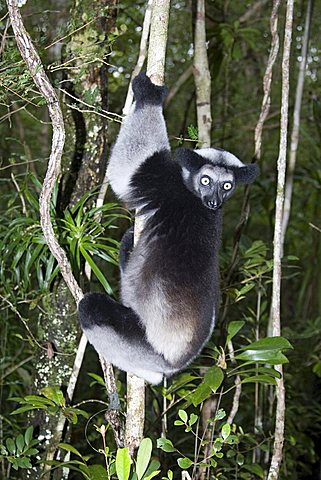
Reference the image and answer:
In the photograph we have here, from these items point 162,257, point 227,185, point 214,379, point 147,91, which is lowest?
point 214,379

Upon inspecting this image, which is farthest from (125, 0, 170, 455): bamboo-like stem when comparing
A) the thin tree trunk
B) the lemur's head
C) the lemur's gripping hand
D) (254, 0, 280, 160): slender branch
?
the thin tree trunk

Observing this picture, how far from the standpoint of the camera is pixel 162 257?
8.49 ft

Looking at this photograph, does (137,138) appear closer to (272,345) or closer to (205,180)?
(205,180)

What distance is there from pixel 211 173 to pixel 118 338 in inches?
31.1

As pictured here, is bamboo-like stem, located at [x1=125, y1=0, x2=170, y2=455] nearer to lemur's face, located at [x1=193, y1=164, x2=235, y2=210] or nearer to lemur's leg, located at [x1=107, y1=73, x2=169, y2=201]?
lemur's leg, located at [x1=107, y1=73, x2=169, y2=201]

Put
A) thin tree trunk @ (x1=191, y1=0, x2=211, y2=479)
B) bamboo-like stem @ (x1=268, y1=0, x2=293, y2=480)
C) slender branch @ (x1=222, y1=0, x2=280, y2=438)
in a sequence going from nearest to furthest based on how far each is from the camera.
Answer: bamboo-like stem @ (x1=268, y1=0, x2=293, y2=480) → slender branch @ (x1=222, y1=0, x2=280, y2=438) → thin tree trunk @ (x1=191, y1=0, x2=211, y2=479)

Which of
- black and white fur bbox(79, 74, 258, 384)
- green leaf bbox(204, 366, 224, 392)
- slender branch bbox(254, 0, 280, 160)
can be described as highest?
slender branch bbox(254, 0, 280, 160)

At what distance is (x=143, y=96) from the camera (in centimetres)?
236

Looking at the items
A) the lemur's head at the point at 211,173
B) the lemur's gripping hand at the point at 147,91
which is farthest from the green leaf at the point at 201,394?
the lemur's gripping hand at the point at 147,91

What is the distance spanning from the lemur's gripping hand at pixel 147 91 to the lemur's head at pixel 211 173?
27cm

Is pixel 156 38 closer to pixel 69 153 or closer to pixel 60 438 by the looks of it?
pixel 69 153

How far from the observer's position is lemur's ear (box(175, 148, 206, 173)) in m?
2.54

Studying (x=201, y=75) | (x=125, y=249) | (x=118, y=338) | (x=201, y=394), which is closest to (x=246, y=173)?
(x=125, y=249)

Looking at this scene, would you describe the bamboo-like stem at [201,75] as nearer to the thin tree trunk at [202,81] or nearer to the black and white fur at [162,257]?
the thin tree trunk at [202,81]
